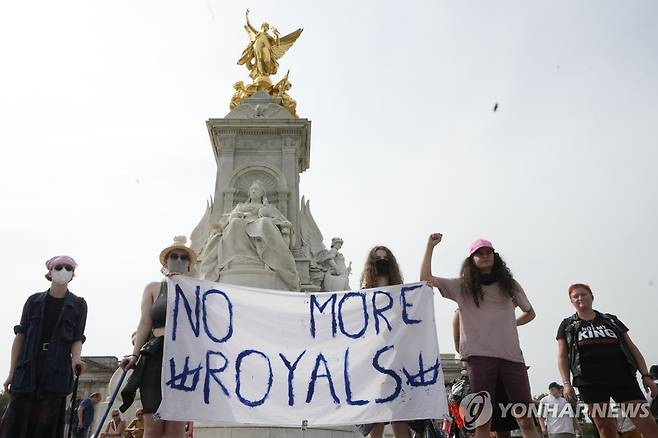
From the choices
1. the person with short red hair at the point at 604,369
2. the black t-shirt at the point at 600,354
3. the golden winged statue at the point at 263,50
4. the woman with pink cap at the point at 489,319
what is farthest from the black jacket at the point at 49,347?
the golden winged statue at the point at 263,50

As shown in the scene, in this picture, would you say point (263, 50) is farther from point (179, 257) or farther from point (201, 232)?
point (179, 257)

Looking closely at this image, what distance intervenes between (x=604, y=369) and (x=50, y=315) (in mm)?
5138

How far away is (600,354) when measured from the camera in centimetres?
573

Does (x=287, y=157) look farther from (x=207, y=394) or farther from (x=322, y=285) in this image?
(x=207, y=394)

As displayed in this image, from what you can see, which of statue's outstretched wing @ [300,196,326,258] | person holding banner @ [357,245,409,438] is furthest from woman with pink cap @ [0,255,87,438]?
statue's outstretched wing @ [300,196,326,258]

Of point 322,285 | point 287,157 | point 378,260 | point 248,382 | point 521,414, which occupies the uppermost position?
point 287,157

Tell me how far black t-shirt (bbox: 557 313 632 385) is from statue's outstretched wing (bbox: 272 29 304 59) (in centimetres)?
1594

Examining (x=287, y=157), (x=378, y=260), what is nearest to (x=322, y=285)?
(x=287, y=157)

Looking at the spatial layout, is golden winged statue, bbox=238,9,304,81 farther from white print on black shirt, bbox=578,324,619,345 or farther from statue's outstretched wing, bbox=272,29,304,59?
white print on black shirt, bbox=578,324,619,345

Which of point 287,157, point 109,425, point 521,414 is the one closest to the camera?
point 521,414

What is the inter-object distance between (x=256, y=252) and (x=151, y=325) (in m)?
7.76

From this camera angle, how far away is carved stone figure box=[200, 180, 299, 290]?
13.1 m

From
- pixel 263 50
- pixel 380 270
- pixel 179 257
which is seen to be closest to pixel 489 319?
pixel 380 270

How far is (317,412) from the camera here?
536 cm
